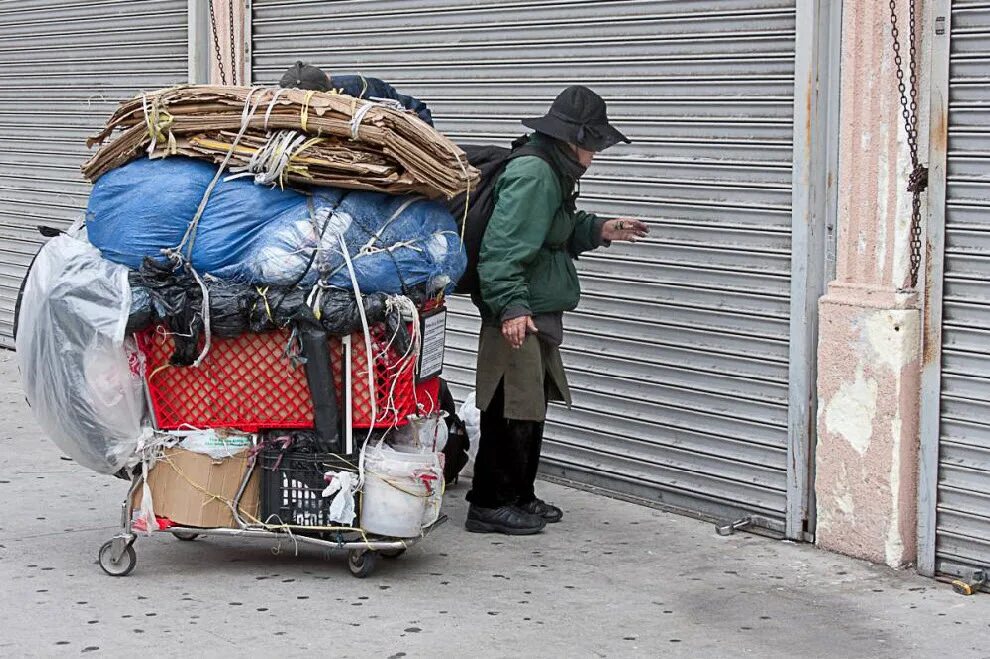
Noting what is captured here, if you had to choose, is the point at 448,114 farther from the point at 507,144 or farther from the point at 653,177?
the point at 653,177

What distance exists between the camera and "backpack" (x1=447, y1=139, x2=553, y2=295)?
19.9 feet

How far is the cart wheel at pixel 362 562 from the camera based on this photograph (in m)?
5.61

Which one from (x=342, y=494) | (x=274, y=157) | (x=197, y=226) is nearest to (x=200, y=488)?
(x=342, y=494)

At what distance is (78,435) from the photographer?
5.48m

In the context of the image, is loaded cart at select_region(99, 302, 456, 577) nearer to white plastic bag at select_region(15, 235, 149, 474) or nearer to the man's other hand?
white plastic bag at select_region(15, 235, 149, 474)

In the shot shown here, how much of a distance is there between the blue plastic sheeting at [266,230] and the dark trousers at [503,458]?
3.65 feet

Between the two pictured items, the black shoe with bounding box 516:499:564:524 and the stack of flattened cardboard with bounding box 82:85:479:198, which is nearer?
the stack of flattened cardboard with bounding box 82:85:479:198

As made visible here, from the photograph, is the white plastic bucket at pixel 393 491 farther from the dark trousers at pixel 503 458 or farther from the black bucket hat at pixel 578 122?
the black bucket hat at pixel 578 122

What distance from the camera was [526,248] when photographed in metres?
5.98

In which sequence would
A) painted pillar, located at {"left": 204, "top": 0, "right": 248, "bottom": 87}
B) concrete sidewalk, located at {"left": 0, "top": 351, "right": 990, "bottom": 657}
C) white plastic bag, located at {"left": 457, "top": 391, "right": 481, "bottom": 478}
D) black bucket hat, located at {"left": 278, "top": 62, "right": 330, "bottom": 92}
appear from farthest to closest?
painted pillar, located at {"left": 204, "top": 0, "right": 248, "bottom": 87}
white plastic bag, located at {"left": 457, "top": 391, "right": 481, "bottom": 478}
black bucket hat, located at {"left": 278, "top": 62, "right": 330, "bottom": 92}
concrete sidewalk, located at {"left": 0, "top": 351, "right": 990, "bottom": 657}

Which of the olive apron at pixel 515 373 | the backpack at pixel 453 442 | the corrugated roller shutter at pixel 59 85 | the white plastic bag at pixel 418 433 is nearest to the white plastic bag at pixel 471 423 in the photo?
the backpack at pixel 453 442

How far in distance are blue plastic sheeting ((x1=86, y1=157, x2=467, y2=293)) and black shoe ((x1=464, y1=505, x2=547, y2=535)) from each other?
1370 mm

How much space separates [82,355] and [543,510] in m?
2.24

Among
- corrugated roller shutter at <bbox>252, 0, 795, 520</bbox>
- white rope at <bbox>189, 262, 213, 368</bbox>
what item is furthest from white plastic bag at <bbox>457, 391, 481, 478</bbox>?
white rope at <bbox>189, 262, 213, 368</bbox>
